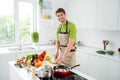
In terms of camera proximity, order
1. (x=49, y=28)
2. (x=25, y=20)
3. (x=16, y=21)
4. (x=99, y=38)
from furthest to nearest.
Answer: (x=49, y=28) < (x=25, y=20) < (x=16, y=21) < (x=99, y=38)

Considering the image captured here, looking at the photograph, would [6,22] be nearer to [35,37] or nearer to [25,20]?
[25,20]

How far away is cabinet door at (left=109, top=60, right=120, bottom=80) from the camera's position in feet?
8.09

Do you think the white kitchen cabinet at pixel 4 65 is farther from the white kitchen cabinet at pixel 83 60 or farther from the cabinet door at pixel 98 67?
the cabinet door at pixel 98 67

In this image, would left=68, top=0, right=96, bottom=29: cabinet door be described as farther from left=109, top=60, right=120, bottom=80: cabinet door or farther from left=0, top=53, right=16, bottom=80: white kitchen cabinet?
left=0, top=53, right=16, bottom=80: white kitchen cabinet

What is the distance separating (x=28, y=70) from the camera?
5.41 feet

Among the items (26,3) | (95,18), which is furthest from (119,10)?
(26,3)

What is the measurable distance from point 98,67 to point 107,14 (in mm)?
1095

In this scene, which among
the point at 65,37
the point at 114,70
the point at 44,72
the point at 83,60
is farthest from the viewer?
the point at 83,60

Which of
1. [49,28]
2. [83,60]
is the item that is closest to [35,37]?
[49,28]

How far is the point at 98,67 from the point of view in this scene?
2.84 meters

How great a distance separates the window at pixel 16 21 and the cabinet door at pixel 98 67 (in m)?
1.81

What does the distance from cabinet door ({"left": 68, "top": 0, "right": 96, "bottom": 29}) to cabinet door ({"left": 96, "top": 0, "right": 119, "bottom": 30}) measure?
0.53 feet

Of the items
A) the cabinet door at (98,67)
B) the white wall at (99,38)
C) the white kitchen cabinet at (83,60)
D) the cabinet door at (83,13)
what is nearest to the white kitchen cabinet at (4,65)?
the white kitchen cabinet at (83,60)

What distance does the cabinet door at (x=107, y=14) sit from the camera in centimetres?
266
